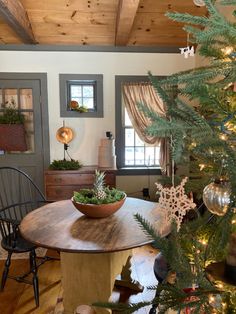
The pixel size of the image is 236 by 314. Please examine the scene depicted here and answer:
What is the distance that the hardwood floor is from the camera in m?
2.38

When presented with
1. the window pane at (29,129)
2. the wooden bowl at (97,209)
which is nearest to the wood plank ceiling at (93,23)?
the window pane at (29,129)

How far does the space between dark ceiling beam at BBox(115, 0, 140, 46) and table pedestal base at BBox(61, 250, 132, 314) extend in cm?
238

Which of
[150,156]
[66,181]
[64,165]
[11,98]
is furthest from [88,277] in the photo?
[11,98]

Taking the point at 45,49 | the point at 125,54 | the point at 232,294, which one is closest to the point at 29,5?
the point at 45,49

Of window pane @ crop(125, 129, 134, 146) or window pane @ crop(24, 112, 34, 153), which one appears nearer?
window pane @ crop(24, 112, 34, 153)

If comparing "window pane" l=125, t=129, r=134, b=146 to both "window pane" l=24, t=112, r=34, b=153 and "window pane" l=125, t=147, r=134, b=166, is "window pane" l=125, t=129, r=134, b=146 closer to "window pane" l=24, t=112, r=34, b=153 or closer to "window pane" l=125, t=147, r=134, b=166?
"window pane" l=125, t=147, r=134, b=166

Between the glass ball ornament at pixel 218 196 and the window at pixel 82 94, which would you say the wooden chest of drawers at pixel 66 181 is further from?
the glass ball ornament at pixel 218 196

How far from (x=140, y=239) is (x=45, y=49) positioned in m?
3.37

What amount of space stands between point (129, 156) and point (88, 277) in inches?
103

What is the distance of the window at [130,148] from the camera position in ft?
14.2

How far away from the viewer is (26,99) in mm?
4328

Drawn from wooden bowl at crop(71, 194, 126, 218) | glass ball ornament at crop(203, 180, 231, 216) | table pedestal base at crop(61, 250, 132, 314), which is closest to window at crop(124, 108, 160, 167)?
wooden bowl at crop(71, 194, 126, 218)

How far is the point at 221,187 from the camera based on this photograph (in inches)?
36.1

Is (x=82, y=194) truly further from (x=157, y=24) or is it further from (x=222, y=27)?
(x=157, y=24)
